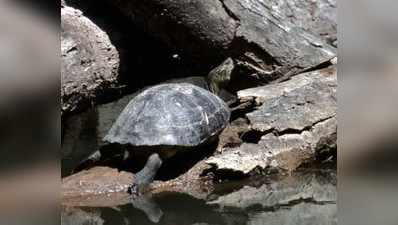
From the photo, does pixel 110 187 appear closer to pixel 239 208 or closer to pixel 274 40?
pixel 239 208

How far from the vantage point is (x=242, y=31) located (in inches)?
182

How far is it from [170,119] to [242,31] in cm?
122

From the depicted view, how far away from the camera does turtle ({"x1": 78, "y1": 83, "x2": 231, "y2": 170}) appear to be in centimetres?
378

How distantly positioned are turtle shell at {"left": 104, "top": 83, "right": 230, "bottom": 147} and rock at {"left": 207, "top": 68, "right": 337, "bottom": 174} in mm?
218

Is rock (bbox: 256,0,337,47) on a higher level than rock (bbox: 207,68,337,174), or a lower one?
higher

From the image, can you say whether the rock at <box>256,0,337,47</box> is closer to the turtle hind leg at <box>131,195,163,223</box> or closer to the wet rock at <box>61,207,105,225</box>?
the turtle hind leg at <box>131,195,163,223</box>

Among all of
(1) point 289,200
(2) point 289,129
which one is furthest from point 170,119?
(1) point 289,200

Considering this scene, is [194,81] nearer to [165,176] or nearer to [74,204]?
[165,176]

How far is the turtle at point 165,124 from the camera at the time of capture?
3777 mm

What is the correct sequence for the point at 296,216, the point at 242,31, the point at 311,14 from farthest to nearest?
the point at 311,14, the point at 242,31, the point at 296,216

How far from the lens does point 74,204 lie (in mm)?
3396

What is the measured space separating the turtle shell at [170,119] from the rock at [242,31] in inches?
27.6

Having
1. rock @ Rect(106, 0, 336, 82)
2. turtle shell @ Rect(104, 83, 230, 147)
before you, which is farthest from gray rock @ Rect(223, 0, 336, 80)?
turtle shell @ Rect(104, 83, 230, 147)

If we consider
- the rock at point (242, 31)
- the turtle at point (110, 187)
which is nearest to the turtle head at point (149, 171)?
the turtle at point (110, 187)
